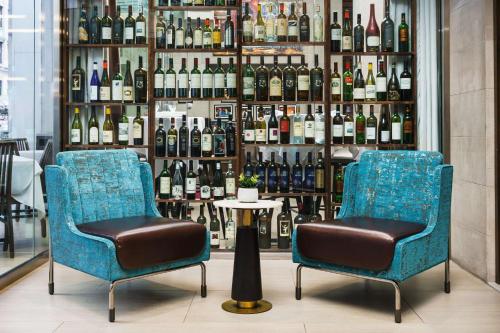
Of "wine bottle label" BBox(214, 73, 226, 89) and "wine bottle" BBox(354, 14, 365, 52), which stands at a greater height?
"wine bottle" BBox(354, 14, 365, 52)

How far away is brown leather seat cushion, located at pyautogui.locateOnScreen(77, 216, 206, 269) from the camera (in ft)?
9.49

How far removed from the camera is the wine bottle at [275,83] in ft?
15.1

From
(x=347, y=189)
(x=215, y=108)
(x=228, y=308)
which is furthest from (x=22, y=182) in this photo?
(x=347, y=189)

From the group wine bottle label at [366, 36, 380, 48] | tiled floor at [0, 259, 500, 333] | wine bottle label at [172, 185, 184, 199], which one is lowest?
tiled floor at [0, 259, 500, 333]

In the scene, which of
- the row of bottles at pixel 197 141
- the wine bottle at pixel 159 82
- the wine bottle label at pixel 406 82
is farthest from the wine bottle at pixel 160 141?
the wine bottle label at pixel 406 82

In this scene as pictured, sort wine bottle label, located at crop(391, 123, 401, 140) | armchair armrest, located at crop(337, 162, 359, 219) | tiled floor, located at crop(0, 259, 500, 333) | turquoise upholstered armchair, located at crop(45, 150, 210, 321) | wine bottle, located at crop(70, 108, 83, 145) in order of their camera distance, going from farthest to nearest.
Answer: wine bottle, located at crop(70, 108, 83, 145) → wine bottle label, located at crop(391, 123, 401, 140) → armchair armrest, located at crop(337, 162, 359, 219) → turquoise upholstered armchair, located at crop(45, 150, 210, 321) → tiled floor, located at crop(0, 259, 500, 333)

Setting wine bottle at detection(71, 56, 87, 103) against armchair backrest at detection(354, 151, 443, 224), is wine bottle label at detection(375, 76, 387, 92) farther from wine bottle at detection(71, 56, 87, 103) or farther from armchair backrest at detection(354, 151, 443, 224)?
wine bottle at detection(71, 56, 87, 103)

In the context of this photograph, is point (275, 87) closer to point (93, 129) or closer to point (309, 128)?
point (309, 128)

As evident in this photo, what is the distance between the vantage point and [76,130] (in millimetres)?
4699

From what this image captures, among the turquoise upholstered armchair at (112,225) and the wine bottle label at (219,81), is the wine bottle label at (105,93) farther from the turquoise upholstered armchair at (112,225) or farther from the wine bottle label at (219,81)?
the turquoise upholstered armchair at (112,225)

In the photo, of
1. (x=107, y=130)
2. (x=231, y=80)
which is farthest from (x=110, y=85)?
(x=231, y=80)

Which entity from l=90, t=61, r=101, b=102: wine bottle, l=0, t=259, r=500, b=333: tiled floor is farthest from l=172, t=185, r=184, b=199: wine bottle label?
l=90, t=61, r=101, b=102: wine bottle

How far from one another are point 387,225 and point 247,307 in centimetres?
92

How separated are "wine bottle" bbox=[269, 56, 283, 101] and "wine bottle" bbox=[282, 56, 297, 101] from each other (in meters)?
0.04
